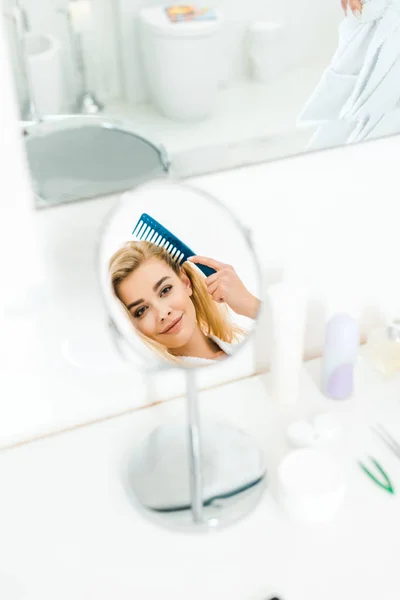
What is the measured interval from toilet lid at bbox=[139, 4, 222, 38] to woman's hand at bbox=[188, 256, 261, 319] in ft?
0.84

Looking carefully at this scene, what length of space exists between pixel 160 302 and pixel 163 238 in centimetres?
7

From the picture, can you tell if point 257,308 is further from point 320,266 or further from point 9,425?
A: point 9,425

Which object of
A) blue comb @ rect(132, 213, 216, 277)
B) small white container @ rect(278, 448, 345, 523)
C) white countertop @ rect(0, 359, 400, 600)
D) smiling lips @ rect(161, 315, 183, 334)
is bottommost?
white countertop @ rect(0, 359, 400, 600)

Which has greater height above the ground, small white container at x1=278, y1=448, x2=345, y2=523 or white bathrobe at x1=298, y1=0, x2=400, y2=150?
white bathrobe at x1=298, y1=0, x2=400, y2=150

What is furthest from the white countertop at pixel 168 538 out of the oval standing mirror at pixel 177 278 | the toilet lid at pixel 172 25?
the toilet lid at pixel 172 25

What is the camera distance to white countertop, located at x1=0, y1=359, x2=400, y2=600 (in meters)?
0.80

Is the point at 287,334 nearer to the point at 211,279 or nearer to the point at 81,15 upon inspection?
the point at 211,279

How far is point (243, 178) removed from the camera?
→ 0.91 meters

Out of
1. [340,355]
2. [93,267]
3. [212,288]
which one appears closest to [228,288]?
[212,288]

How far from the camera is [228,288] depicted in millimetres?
793

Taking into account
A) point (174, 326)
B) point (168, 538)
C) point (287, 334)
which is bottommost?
point (168, 538)

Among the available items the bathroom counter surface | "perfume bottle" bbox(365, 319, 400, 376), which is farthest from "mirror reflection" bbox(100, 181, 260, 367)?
"perfume bottle" bbox(365, 319, 400, 376)

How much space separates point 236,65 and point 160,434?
1.64ft

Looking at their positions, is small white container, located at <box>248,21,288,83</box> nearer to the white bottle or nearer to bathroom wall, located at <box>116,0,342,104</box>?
bathroom wall, located at <box>116,0,342,104</box>
